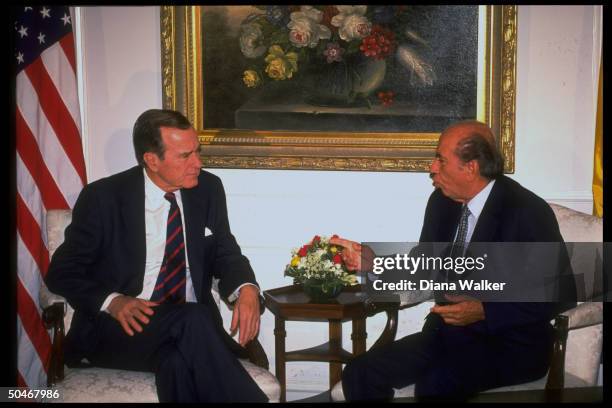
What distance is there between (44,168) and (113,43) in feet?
3.01

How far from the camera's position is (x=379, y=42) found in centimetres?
421

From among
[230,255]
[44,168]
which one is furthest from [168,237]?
[44,168]

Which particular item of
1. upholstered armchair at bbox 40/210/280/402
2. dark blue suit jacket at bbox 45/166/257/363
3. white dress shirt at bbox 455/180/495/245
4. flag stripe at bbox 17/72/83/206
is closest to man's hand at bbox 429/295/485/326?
white dress shirt at bbox 455/180/495/245

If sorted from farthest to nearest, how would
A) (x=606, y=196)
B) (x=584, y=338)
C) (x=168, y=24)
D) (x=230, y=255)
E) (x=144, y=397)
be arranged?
(x=168, y=24) → (x=606, y=196) → (x=230, y=255) → (x=584, y=338) → (x=144, y=397)

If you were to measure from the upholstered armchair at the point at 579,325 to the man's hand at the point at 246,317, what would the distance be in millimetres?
471

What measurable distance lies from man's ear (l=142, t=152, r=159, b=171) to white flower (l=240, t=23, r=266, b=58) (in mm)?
1161

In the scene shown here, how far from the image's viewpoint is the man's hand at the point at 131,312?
10.2 ft

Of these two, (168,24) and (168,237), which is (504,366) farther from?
(168,24)

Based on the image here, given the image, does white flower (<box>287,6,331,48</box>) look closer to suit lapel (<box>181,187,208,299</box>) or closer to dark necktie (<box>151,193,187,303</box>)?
suit lapel (<box>181,187,208,299</box>)

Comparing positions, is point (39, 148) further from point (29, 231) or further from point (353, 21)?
point (353, 21)

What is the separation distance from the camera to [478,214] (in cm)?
341

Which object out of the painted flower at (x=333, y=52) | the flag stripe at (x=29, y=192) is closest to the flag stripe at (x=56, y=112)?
the flag stripe at (x=29, y=192)

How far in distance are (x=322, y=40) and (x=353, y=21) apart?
0.70 ft

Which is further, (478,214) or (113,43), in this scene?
(113,43)
